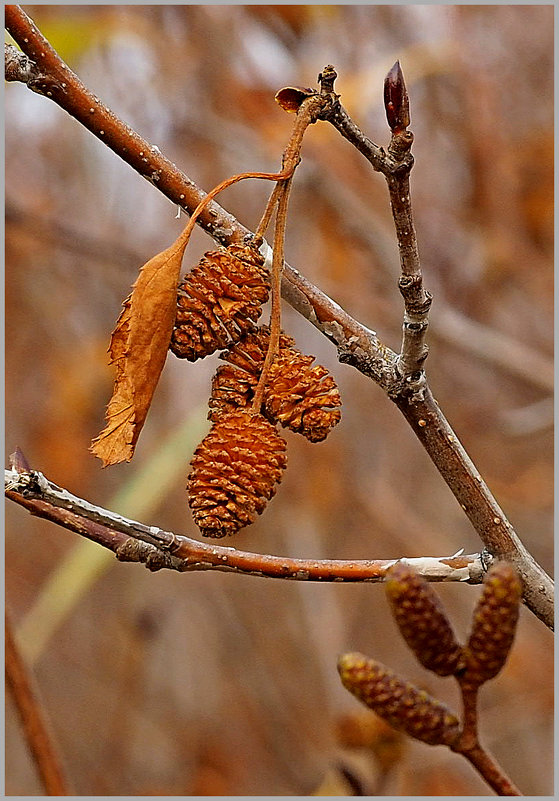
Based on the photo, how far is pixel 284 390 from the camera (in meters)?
0.55

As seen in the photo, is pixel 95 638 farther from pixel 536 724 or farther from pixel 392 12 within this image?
pixel 392 12

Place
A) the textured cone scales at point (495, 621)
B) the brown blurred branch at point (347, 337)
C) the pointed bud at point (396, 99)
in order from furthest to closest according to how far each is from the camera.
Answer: the brown blurred branch at point (347, 337) → the pointed bud at point (396, 99) → the textured cone scales at point (495, 621)

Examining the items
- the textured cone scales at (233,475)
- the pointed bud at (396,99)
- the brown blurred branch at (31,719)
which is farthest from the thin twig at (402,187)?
the brown blurred branch at (31,719)

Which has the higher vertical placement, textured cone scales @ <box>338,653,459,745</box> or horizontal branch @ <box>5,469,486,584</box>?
horizontal branch @ <box>5,469,486,584</box>

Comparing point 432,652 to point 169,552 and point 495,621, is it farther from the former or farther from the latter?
point 169,552

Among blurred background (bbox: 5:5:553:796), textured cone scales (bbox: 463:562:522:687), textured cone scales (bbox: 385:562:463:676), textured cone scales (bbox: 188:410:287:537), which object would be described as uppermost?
blurred background (bbox: 5:5:553:796)

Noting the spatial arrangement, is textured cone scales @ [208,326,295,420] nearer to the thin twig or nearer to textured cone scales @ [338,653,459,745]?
the thin twig

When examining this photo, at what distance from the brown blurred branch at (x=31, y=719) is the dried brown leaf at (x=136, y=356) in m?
0.22

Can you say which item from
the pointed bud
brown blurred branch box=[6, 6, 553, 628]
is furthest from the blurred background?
the pointed bud

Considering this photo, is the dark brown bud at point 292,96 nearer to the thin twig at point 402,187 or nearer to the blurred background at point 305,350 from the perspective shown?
the thin twig at point 402,187

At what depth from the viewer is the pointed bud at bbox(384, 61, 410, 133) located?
0.47 metres

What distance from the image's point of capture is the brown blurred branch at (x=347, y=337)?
1.87 ft

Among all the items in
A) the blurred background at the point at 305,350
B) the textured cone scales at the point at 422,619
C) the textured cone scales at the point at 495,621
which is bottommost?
the textured cone scales at the point at 422,619

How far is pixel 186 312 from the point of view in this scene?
55 centimetres
